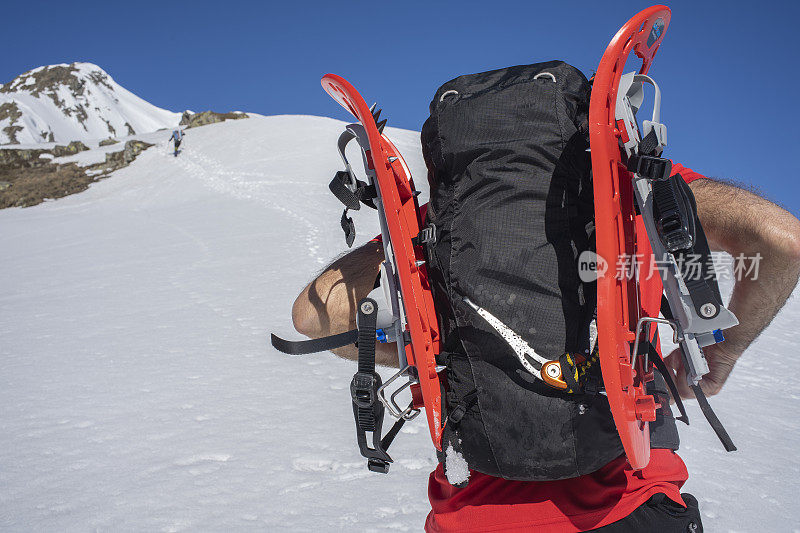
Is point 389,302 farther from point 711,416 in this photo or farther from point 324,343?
point 711,416

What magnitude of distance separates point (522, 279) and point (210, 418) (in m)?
2.96

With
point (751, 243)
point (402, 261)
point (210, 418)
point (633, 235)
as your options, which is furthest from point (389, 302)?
point (210, 418)

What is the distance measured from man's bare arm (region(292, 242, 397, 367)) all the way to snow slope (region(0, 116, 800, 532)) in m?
1.30

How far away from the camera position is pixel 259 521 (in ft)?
8.08

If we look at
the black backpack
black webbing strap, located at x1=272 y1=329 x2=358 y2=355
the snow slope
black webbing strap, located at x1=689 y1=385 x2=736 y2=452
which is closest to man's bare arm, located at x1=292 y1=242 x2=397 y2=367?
Answer: black webbing strap, located at x1=272 y1=329 x2=358 y2=355

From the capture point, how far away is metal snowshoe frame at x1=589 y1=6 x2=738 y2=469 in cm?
107

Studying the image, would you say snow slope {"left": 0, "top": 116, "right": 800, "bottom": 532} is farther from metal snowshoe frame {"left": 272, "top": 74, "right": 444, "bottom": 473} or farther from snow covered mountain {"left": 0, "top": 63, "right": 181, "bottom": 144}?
snow covered mountain {"left": 0, "top": 63, "right": 181, "bottom": 144}

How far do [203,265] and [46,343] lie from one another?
3108mm

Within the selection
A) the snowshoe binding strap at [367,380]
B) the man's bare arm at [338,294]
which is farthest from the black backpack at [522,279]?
the man's bare arm at [338,294]

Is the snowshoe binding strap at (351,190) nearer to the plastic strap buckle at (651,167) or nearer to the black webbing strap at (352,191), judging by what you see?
the black webbing strap at (352,191)

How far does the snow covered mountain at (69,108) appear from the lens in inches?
5394

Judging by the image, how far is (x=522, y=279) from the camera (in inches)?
44.9

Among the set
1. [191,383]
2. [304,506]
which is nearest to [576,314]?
[304,506]

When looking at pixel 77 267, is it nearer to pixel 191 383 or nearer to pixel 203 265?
pixel 203 265
